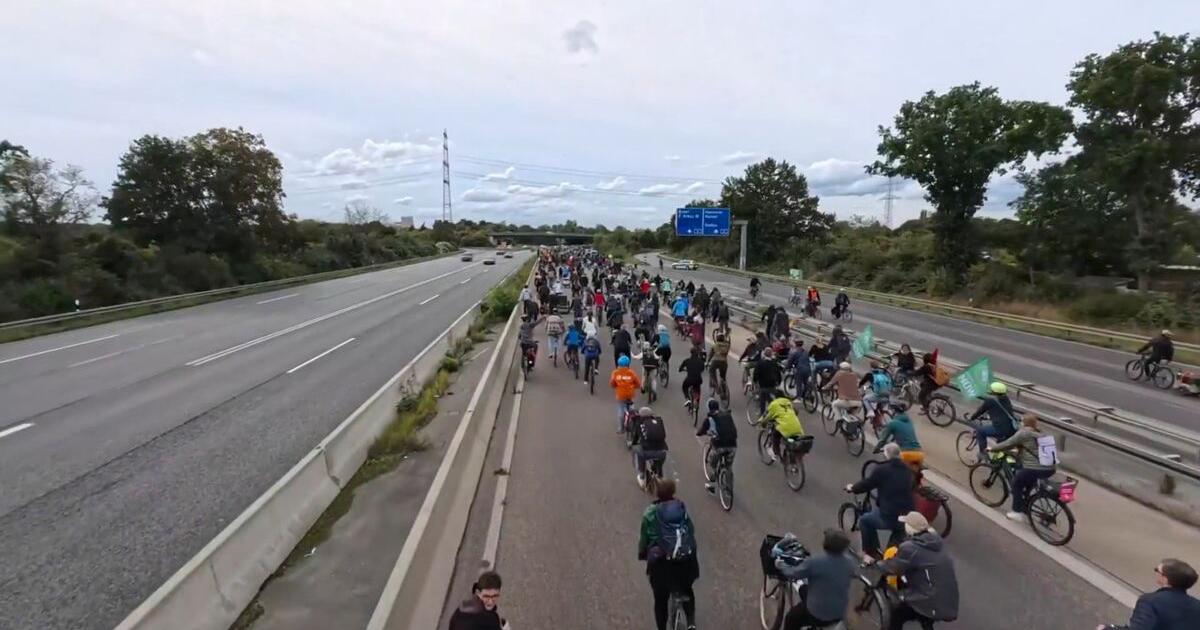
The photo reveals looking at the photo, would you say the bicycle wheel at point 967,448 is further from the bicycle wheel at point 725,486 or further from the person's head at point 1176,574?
the person's head at point 1176,574

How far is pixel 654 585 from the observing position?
5535 millimetres

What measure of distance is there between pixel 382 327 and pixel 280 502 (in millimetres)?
21742

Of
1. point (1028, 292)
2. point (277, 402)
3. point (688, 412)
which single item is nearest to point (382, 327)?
point (277, 402)

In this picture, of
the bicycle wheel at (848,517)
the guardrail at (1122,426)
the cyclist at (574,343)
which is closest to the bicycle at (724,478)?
the bicycle wheel at (848,517)

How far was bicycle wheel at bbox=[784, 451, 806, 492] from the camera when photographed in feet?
29.6

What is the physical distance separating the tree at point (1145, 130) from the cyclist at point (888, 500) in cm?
3384

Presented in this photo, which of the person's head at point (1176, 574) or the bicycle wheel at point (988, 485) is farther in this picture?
the bicycle wheel at point (988, 485)

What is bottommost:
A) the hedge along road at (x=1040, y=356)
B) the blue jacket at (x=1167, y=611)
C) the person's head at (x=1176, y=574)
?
the hedge along road at (x=1040, y=356)

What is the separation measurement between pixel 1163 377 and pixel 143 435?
24907 mm

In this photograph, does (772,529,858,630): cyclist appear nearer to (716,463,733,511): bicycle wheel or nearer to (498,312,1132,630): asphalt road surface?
(498,312,1132,630): asphalt road surface

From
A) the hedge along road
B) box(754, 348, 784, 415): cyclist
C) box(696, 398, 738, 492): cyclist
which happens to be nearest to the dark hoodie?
box(696, 398, 738, 492): cyclist

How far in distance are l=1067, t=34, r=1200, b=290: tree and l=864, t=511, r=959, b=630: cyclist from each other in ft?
115

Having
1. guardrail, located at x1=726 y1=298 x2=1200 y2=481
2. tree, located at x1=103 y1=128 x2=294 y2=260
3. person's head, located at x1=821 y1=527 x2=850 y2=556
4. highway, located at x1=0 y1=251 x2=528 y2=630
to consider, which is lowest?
highway, located at x1=0 y1=251 x2=528 y2=630

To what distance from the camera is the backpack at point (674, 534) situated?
18.0 ft
